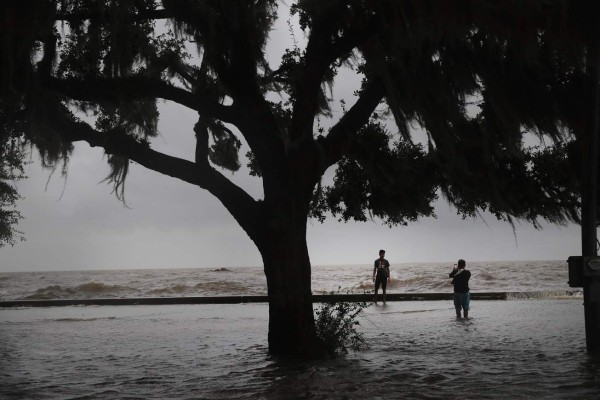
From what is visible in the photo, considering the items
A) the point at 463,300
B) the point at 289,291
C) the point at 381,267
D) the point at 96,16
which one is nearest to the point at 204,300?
the point at 381,267

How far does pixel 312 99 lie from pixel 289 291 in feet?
9.69

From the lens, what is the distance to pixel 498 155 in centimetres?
1241

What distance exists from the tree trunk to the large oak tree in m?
0.02

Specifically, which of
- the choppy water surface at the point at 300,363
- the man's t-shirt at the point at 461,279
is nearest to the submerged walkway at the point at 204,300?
the man's t-shirt at the point at 461,279

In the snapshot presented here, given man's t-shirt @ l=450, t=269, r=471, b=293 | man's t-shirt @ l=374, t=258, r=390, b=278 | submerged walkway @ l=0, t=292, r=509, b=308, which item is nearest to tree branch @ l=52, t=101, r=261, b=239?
man's t-shirt @ l=450, t=269, r=471, b=293

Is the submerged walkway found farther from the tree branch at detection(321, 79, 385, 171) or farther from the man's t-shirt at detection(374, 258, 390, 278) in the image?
the tree branch at detection(321, 79, 385, 171)

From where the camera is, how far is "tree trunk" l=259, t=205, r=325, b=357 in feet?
34.7

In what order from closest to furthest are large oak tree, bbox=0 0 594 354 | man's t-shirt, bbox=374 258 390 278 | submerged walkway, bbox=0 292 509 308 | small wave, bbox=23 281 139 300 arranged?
1. large oak tree, bbox=0 0 594 354
2. man's t-shirt, bbox=374 258 390 278
3. submerged walkway, bbox=0 292 509 308
4. small wave, bbox=23 281 139 300

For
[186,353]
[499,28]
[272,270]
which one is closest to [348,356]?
[272,270]

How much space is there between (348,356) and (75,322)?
11.8m

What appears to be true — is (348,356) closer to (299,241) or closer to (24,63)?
(299,241)

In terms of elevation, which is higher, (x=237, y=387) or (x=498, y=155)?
(x=498, y=155)

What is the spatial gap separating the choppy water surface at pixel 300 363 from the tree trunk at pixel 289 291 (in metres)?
0.38

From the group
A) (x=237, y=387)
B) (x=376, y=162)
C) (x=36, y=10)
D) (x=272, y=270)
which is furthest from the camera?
(x=376, y=162)
